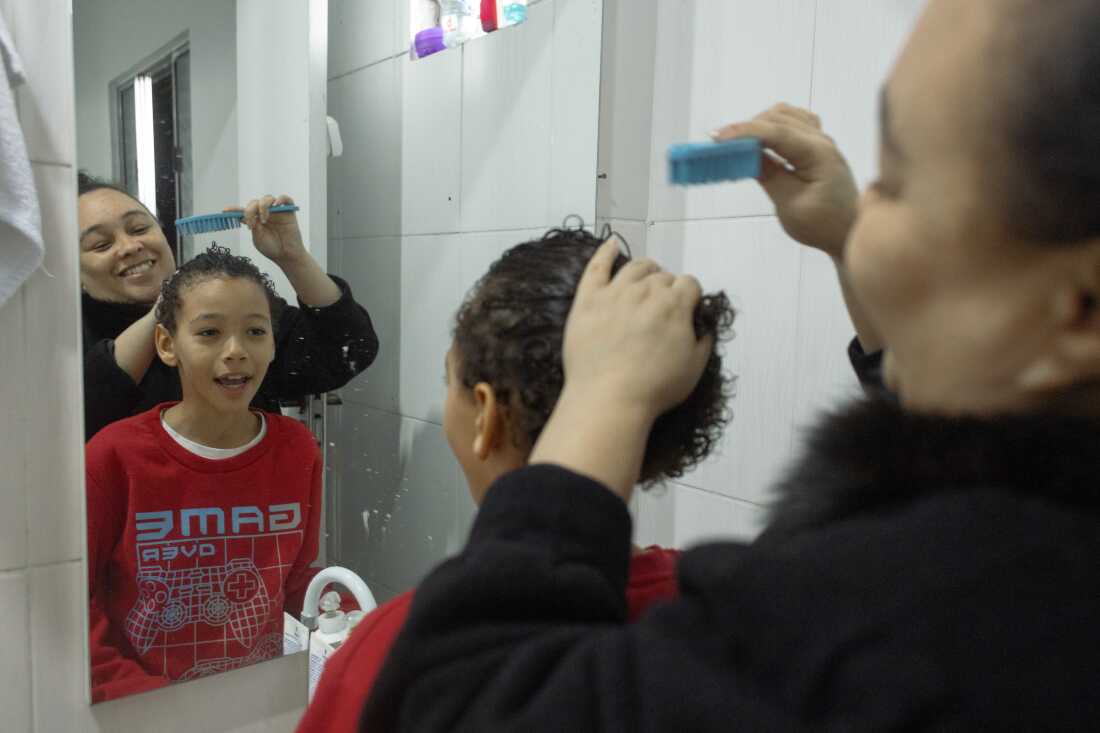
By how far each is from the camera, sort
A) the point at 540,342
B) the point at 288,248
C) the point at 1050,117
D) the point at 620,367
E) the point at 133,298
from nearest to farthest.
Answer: the point at 1050,117 → the point at 620,367 → the point at 540,342 → the point at 133,298 → the point at 288,248

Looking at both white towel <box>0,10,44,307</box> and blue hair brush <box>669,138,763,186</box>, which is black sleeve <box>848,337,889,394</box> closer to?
blue hair brush <box>669,138,763,186</box>

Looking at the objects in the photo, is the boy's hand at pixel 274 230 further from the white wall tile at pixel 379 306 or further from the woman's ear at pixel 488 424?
the woman's ear at pixel 488 424

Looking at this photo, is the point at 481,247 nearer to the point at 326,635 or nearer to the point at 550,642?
the point at 326,635

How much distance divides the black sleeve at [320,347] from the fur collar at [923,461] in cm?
72

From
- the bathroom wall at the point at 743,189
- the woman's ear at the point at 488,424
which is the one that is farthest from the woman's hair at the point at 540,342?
the bathroom wall at the point at 743,189

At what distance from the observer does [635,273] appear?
1.77 ft

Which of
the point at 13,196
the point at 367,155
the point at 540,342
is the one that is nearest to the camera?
the point at 540,342

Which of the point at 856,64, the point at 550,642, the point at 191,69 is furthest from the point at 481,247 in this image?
the point at 550,642

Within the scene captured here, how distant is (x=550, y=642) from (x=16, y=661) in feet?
2.51

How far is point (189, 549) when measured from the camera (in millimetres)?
936

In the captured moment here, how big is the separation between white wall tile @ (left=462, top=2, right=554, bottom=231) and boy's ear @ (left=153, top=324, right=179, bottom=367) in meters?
0.45

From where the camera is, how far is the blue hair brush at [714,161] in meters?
0.53

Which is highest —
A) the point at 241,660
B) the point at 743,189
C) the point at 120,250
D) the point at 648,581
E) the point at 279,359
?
the point at 743,189

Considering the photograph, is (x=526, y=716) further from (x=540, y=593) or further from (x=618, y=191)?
(x=618, y=191)
